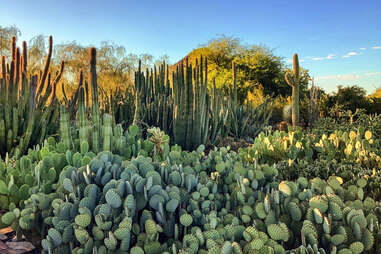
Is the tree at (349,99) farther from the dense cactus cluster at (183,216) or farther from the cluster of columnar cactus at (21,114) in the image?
the dense cactus cluster at (183,216)

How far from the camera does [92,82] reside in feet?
11.1

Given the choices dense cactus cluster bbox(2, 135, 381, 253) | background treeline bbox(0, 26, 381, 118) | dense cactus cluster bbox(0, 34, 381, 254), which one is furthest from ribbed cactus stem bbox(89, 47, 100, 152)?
background treeline bbox(0, 26, 381, 118)

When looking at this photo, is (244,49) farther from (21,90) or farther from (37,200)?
(37,200)

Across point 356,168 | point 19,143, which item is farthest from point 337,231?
point 19,143

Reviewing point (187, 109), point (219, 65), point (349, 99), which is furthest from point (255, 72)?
point (187, 109)

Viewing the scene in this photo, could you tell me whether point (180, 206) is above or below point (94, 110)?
below

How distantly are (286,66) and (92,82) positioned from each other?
84.3ft

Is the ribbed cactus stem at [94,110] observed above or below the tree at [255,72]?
below

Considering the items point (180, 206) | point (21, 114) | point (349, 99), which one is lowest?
point (180, 206)

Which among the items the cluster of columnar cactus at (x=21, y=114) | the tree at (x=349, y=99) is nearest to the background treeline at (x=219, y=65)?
the tree at (x=349, y=99)

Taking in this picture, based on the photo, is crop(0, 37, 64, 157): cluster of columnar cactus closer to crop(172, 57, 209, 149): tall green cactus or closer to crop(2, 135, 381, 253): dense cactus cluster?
crop(172, 57, 209, 149): tall green cactus

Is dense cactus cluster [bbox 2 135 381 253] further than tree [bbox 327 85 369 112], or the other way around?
tree [bbox 327 85 369 112]

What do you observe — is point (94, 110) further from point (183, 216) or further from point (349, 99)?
point (349, 99)

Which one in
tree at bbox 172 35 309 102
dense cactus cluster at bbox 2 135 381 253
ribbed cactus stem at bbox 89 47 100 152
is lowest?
dense cactus cluster at bbox 2 135 381 253
